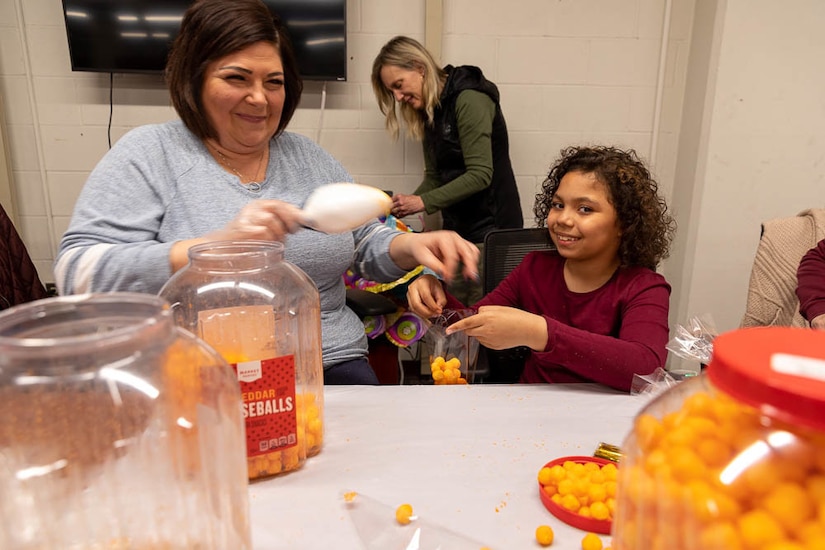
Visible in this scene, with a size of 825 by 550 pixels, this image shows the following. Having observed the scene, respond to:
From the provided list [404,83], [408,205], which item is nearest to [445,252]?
[408,205]

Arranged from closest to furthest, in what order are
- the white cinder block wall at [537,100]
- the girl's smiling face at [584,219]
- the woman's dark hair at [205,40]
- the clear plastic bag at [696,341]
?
the clear plastic bag at [696,341] < the woman's dark hair at [205,40] < the girl's smiling face at [584,219] < the white cinder block wall at [537,100]

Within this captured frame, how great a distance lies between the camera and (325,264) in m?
1.15

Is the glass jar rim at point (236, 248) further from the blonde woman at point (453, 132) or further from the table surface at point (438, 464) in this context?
the blonde woman at point (453, 132)

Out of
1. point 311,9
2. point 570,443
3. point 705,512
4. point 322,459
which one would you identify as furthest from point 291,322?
point 311,9

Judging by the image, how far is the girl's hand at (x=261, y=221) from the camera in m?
0.78

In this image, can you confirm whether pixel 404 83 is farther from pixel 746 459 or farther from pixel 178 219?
pixel 746 459

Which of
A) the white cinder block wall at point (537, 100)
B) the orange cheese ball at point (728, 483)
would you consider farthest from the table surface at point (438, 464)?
the white cinder block wall at point (537, 100)

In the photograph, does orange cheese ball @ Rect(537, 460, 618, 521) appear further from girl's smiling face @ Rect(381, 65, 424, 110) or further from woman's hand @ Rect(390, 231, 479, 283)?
girl's smiling face @ Rect(381, 65, 424, 110)

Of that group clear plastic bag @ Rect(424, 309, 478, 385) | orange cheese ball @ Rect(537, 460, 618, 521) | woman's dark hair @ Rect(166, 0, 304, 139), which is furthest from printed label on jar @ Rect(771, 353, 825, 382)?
woman's dark hair @ Rect(166, 0, 304, 139)

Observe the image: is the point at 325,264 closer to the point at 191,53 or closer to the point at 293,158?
the point at 293,158

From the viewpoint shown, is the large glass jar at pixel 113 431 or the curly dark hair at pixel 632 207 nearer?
the large glass jar at pixel 113 431

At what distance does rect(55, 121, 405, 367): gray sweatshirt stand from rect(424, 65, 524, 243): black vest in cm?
97

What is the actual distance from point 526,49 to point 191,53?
1689 mm

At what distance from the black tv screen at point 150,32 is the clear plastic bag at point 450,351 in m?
1.51
